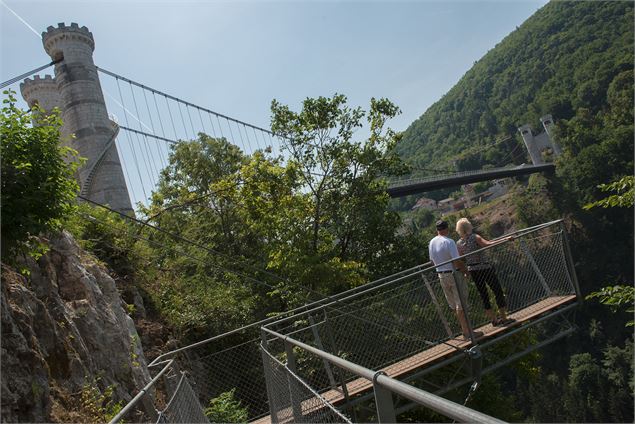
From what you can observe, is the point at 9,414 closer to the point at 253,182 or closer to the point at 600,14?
the point at 253,182

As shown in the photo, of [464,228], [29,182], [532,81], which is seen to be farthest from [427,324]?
[532,81]

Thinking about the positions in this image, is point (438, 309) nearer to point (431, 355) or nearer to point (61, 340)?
point (431, 355)

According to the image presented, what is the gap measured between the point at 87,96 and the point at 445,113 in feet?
352

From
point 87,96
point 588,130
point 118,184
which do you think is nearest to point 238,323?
point 118,184

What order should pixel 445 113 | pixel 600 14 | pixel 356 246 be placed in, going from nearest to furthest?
1. pixel 356 246
2. pixel 600 14
3. pixel 445 113

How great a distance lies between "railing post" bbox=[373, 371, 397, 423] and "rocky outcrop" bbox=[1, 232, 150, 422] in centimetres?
323

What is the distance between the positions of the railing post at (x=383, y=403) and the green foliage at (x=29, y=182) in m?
A: 3.79

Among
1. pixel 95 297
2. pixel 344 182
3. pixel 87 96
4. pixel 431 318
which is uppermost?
pixel 87 96

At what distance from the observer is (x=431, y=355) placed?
578 centimetres

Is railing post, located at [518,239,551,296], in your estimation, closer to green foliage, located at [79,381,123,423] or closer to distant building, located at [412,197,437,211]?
green foliage, located at [79,381,123,423]

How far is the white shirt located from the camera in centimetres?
560

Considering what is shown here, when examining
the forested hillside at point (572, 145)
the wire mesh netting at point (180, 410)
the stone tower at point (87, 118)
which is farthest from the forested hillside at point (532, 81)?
the wire mesh netting at point (180, 410)

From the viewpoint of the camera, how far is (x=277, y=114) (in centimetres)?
1276

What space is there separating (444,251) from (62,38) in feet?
57.3
